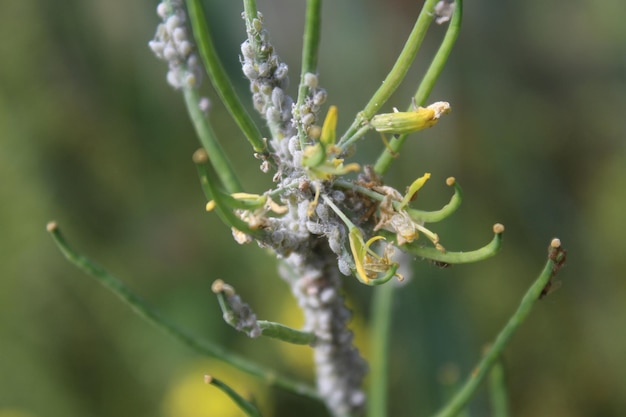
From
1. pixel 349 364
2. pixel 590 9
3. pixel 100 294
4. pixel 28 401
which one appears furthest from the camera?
pixel 590 9

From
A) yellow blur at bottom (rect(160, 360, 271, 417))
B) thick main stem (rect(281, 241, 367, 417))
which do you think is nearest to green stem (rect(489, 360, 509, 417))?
thick main stem (rect(281, 241, 367, 417))

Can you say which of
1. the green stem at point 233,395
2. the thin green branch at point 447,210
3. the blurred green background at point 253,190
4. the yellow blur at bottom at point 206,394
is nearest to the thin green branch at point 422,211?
the thin green branch at point 447,210

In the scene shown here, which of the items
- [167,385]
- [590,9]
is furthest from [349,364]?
[590,9]

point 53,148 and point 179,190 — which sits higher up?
point 53,148

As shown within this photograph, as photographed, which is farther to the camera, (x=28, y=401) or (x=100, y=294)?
(x=100, y=294)

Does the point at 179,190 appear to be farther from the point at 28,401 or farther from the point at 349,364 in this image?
the point at 349,364

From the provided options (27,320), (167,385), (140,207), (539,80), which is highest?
(539,80)

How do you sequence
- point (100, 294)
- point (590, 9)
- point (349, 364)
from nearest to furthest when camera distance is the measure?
point (349, 364) < point (100, 294) < point (590, 9)

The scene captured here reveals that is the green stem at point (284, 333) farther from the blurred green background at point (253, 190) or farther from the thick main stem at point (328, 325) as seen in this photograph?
the blurred green background at point (253, 190)
